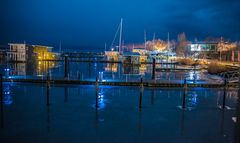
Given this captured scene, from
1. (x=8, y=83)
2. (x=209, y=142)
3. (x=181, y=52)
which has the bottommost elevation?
(x=209, y=142)

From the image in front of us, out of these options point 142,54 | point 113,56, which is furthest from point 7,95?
point 113,56

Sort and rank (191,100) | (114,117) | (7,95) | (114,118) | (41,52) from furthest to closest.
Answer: (41,52) < (7,95) < (191,100) < (114,117) < (114,118)

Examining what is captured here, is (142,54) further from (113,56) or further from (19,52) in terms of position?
(19,52)

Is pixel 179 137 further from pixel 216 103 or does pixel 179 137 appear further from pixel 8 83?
pixel 8 83

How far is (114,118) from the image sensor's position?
1307 cm

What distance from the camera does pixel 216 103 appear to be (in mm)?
17094

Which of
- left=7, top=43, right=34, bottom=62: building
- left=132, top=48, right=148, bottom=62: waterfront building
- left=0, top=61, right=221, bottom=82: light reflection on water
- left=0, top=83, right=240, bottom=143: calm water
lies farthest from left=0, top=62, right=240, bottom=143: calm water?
left=132, top=48, right=148, bottom=62: waterfront building

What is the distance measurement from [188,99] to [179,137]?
838 centimetres

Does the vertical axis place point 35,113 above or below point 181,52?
below

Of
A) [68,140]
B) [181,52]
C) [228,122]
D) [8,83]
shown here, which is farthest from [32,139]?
[181,52]

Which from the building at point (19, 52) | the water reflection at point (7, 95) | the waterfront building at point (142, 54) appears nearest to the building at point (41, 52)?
the building at point (19, 52)

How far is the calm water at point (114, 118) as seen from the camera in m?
10.4

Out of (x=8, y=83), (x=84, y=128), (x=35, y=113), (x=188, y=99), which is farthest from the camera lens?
Answer: (x=8, y=83)

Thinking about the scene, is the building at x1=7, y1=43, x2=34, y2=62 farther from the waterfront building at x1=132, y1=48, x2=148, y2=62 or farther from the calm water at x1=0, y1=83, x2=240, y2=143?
the calm water at x1=0, y1=83, x2=240, y2=143
